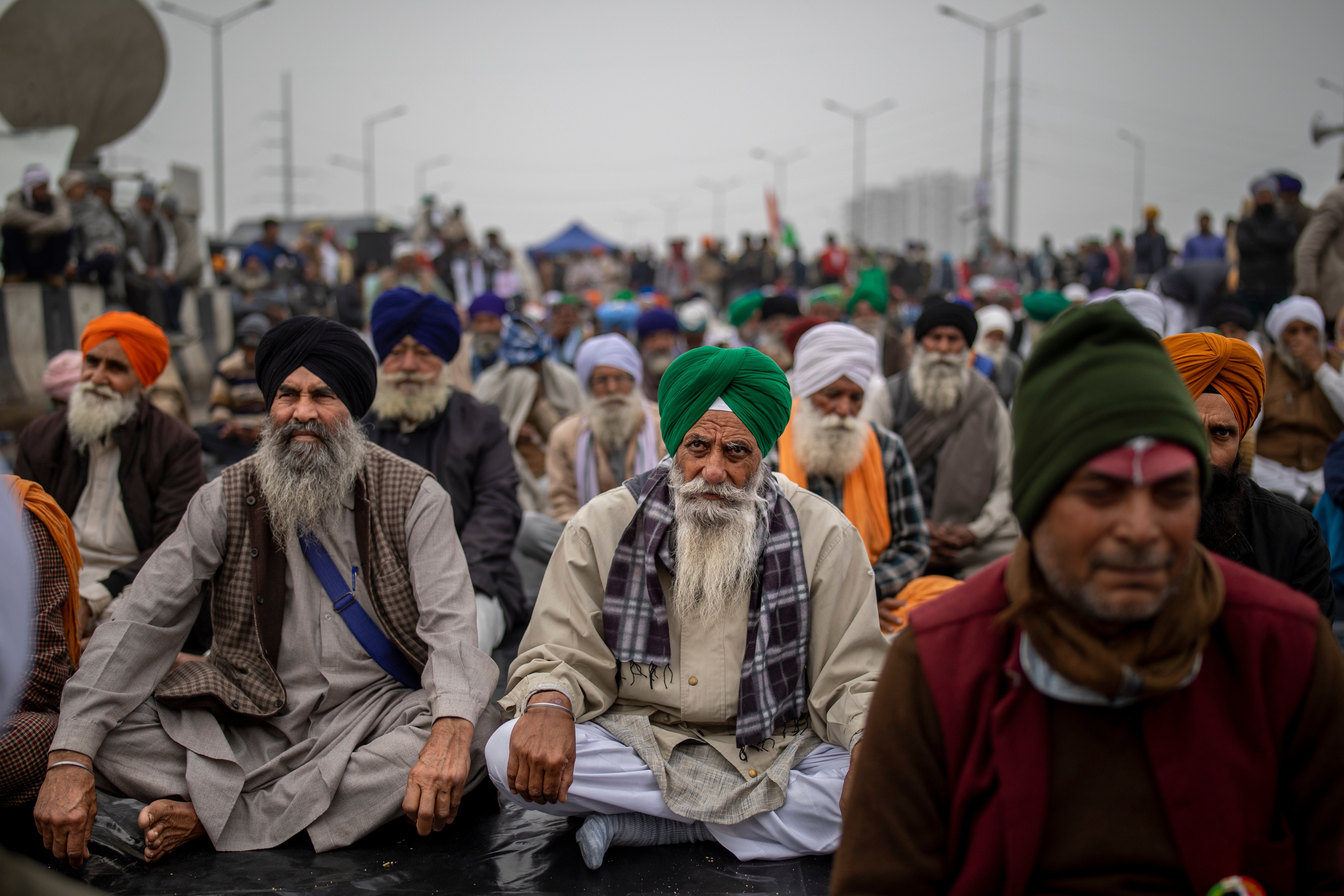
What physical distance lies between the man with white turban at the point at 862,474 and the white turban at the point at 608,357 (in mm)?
1421

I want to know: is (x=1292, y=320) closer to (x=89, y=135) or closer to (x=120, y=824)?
(x=120, y=824)

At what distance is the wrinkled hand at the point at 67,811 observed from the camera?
2.66 m

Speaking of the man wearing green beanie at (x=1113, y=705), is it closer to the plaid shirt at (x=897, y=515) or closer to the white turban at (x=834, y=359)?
the plaid shirt at (x=897, y=515)

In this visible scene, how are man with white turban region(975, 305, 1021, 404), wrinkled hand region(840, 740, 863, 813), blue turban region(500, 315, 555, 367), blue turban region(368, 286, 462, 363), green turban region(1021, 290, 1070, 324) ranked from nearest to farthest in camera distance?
wrinkled hand region(840, 740, 863, 813)
blue turban region(368, 286, 462, 363)
blue turban region(500, 315, 555, 367)
man with white turban region(975, 305, 1021, 404)
green turban region(1021, 290, 1070, 324)

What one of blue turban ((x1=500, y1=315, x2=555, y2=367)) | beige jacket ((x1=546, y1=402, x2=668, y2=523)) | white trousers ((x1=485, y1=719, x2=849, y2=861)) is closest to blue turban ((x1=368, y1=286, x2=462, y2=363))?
beige jacket ((x1=546, y1=402, x2=668, y2=523))

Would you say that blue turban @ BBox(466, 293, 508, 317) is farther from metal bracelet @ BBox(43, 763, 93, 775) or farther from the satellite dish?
the satellite dish

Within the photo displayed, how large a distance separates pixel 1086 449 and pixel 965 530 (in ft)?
11.3

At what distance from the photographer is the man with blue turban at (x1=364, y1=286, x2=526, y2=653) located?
446cm

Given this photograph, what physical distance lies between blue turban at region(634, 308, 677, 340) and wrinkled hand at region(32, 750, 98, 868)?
5.82 m

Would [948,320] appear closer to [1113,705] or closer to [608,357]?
[608,357]

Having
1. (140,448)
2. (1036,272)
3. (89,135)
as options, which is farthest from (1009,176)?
(140,448)

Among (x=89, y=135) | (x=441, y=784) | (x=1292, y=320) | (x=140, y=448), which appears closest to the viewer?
(x=441, y=784)

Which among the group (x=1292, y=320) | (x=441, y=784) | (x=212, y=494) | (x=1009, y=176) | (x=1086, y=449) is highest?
(x=1009, y=176)

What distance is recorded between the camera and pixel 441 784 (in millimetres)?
2754
